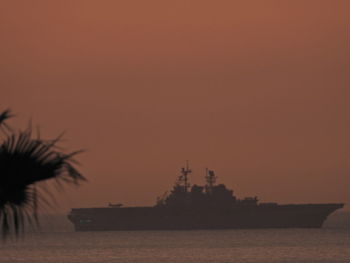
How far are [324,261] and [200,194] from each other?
86356mm

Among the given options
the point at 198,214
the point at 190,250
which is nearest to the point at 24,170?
the point at 190,250

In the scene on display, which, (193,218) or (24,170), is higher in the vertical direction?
(193,218)

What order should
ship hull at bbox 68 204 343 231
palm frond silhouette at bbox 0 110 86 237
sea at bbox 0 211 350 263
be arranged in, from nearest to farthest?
1. palm frond silhouette at bbox 0 110 86 237
2. sea at bbox 0 211 350 263
3. ship hull at bbox 68 204 343 231

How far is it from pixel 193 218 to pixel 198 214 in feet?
3.59

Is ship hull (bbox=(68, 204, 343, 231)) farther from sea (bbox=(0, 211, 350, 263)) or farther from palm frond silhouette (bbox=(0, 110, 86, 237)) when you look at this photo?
palm frond silhouette (bbox=(0, 110, 86, 237))

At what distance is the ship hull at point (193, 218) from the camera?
17300 centimetres

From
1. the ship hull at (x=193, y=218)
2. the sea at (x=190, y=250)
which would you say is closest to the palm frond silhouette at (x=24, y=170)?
the sea at (x=190, y=250)

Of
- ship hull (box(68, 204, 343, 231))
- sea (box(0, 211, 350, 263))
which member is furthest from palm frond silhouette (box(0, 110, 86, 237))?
ship hull (box(68, 204, 343, 231))

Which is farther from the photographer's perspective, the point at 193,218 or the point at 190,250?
the point at 193,218

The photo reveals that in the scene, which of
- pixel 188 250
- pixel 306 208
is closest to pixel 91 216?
pixel 306 208

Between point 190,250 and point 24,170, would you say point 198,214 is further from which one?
point 24,170

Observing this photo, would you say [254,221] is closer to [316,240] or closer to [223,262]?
[316,240]

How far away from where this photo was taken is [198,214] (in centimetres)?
17900

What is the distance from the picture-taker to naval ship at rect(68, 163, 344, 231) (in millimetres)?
173625
